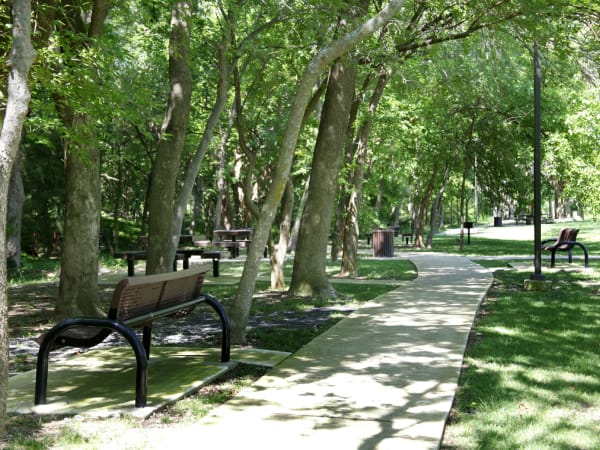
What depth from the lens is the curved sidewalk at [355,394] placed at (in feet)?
15.0

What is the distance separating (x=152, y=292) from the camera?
20.3 feet

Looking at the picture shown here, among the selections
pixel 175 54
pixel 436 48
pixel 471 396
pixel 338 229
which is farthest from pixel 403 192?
pixel 471 396

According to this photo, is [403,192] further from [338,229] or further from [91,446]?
[91,446]

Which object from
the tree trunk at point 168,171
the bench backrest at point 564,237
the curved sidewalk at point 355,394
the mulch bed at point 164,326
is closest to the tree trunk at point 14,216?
the mulch bed at point 164,326

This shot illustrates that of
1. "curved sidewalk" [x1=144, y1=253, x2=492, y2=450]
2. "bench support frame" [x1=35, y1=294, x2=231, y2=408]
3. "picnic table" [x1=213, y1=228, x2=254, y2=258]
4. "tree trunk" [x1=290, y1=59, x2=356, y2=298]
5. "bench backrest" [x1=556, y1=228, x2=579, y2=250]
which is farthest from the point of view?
"picnic table" [x1=213, y1=228, x2=254, y2=258]

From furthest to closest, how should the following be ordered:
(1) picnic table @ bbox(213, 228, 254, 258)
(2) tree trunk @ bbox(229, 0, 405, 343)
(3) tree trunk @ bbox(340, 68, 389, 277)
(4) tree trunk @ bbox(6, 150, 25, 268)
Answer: (1) picnic table @ bbox(213, 228, 254, 258), (4) tree trunk @ bbox(6, 150, 25, 268), (3) tree trunk @ bbox(340, 68, 389, 277), (2) tree trunk @ bbox(229, 0, 405, 343)

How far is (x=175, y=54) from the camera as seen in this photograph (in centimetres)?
1130

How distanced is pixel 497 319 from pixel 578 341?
1.66 metres

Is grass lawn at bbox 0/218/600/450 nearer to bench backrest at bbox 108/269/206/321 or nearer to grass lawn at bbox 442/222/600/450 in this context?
grass lawn at bbox 442/222/600/450

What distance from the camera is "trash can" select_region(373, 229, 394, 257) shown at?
2491cm

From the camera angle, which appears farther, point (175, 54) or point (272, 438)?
point (175, 54)

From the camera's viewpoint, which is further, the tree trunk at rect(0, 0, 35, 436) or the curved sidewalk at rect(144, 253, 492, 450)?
the tree trunk at rect(0, 0, 35, 436)

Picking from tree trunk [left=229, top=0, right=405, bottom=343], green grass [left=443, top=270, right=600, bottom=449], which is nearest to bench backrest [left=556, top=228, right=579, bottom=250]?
green grass [left=443, top=270, right=600, bottom=449]

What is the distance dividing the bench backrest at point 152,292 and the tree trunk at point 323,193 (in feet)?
16.9
